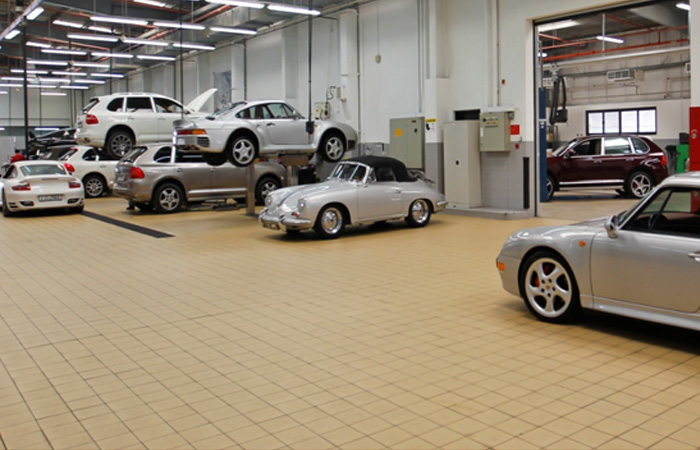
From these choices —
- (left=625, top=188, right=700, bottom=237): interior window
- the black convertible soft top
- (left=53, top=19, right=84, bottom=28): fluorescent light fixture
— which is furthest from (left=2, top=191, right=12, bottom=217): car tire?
(left=625, top=188, right=700, bottom=237): interior window

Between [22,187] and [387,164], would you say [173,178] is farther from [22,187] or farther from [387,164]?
[387,164]

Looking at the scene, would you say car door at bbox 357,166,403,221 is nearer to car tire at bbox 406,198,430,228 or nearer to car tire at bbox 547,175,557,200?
car tire at bbox 406,198,430,228

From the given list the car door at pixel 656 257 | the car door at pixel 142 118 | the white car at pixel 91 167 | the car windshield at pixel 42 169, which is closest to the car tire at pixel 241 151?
the car door at pixel 142 118

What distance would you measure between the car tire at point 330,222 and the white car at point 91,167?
10387 mm

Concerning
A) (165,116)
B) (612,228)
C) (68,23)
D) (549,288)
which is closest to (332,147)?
(165,116)

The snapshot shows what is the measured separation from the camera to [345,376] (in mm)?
4645

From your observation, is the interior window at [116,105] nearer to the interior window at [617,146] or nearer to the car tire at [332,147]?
the car tire at [332,147]

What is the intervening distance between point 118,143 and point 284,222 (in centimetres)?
782

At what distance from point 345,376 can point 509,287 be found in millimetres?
2201

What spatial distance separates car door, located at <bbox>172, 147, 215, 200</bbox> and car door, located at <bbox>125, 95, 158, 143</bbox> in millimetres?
1878

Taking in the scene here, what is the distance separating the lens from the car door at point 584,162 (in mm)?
17953

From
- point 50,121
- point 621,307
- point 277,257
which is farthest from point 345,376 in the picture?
point 50,121

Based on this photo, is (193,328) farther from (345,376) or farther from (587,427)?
(587,427)

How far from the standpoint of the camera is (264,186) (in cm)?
1666
